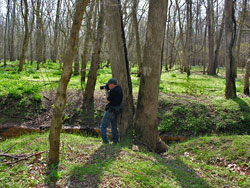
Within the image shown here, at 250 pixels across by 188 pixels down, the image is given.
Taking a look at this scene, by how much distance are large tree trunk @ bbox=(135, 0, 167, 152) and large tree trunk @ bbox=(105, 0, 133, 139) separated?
45cm

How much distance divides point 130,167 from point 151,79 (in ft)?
8.86

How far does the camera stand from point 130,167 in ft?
14.4

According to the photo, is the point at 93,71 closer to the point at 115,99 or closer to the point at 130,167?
the point at 115,99

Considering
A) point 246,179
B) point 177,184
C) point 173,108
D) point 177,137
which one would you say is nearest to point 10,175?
point 177,184

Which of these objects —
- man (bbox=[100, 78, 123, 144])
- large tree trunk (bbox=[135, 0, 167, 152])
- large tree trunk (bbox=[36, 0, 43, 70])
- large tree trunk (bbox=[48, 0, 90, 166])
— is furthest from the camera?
large tree trunk (bbox=[36, 0, 43, 70])

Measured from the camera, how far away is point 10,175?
3.76 m

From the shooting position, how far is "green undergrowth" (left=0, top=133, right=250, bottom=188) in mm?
3770

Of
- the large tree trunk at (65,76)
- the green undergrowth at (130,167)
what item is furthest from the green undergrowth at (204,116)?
the large tree trunk at (65,76)

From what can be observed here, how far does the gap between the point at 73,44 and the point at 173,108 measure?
6290 mm

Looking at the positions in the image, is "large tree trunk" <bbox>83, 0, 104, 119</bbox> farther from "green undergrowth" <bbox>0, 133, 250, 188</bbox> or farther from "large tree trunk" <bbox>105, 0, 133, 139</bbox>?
"green undergrowth" <bbox>0, 133, 250, 188</bbox>

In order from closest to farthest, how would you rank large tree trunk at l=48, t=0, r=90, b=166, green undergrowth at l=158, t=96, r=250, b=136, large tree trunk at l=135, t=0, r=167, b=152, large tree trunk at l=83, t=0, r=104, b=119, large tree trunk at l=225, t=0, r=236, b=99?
large tree trunk at l=48, t=0, r=90, b=166 → large tree trunk at l=135, t=0, r=167, b=152 → green undergrowth at l=158, t=96, r=250, b=136 → large tree trunk at l=83, t=0, r=104, b=119 → large tree trunk at l=225, t=0, r=236, b=99

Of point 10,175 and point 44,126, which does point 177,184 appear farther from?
point 44,126

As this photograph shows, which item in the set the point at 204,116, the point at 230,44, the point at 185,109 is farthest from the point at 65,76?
the point at 230,44

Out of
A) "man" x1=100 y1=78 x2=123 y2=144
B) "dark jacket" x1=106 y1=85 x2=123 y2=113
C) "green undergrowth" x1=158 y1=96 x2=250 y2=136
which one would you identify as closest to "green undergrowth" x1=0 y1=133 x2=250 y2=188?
"man" x1=100 y1=78 x2=123 y2=144
